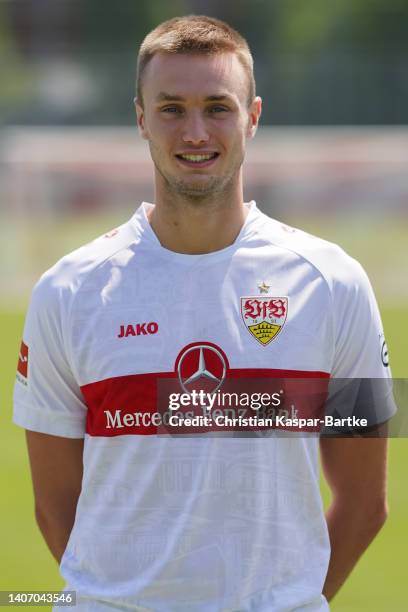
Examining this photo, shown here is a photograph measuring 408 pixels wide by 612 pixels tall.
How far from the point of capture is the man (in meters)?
2.51

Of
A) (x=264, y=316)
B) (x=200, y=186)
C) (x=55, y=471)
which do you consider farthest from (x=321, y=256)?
(x=55, y=471)

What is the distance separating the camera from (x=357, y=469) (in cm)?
281

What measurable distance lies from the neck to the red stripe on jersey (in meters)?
0.31

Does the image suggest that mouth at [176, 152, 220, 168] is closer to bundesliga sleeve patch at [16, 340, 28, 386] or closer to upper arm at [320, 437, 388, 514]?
bundesliga sleeve patch at [16, 340, 28, 386]

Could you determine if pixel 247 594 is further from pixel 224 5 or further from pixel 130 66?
pixel 224 5

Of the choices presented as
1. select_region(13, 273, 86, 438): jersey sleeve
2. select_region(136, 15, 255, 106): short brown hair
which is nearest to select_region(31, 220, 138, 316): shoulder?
select_region(13, 273, 86, 438): jersey sleeve

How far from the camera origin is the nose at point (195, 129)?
8.56 feet

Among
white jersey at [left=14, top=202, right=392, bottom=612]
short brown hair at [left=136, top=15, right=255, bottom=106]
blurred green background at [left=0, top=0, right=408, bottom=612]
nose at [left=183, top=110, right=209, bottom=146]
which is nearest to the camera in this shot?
white jersey at [left=14, top=202, right=392, bottom=612]

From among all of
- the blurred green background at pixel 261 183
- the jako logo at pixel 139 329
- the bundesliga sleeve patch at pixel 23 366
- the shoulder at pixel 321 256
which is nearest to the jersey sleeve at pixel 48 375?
the bundesliga sleeve patch at pixel 23 366

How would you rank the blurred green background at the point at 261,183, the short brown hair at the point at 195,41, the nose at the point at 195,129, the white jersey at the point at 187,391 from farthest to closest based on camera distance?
the blurred green background at the point at 261,183
the short brown hair at the point at 195,41
the nose at the point at 195,129
the white jersey at the point at 187,391

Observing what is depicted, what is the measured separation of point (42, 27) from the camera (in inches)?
1740

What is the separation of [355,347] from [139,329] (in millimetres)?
493

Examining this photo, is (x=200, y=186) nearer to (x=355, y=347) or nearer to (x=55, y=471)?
(x=355, y=347)

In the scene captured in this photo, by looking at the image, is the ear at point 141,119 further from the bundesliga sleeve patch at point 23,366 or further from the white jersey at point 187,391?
the bundesliga sleeve patch at point 23,366
